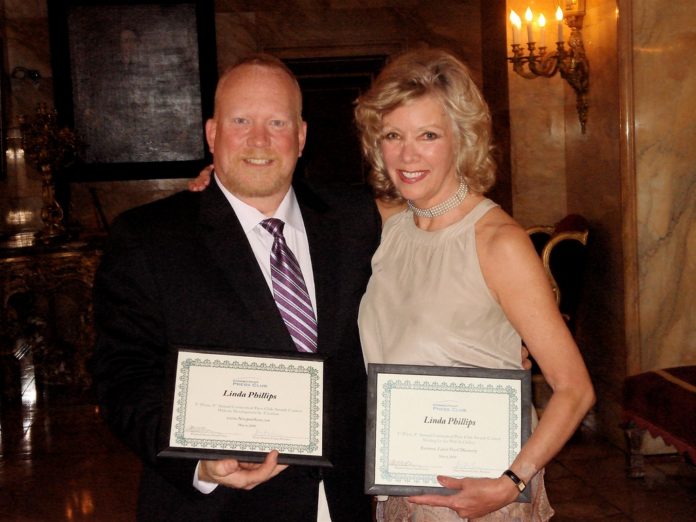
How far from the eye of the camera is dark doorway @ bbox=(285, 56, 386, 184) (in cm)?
873

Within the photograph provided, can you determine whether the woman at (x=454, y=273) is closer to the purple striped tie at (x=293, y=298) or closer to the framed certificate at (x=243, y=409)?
the purple striped tie at (x=293, y=298)

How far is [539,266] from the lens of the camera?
6.72ft

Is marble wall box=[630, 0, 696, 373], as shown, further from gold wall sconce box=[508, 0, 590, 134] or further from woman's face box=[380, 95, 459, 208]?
woman's face box=[380, 95, 459, 208]

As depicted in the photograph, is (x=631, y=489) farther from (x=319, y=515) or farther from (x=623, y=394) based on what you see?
(x=319, y=515)

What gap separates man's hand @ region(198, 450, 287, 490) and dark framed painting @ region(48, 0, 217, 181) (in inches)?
275

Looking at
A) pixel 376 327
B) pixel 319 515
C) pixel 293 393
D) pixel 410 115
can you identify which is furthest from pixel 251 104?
pixel 319 515

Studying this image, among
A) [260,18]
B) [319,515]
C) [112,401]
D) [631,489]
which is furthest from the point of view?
[260,18]

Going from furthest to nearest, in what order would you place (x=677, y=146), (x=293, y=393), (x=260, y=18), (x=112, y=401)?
(x=260, y=18) < (x=677, y=146) < (x=112, y=401) < (x=293, y=393)

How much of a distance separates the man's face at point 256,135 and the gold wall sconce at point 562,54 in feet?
11.8

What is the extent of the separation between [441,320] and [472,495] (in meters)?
0.42

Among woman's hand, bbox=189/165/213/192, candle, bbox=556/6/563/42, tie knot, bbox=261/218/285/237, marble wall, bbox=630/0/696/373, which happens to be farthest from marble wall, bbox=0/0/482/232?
tie knot, bbox=261/218/285/237

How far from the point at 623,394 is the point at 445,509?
2956 millimetres

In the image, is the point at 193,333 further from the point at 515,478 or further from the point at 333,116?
the point at 333,116

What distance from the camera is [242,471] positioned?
1.84 m
